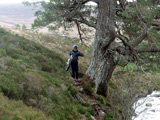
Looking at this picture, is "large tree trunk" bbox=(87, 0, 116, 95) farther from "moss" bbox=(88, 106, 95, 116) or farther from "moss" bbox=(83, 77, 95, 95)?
"moss" bbox=(88, 106, 95, 116)

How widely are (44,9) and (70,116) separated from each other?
7.02m

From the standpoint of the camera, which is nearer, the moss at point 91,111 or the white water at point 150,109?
the moss at point 91,111

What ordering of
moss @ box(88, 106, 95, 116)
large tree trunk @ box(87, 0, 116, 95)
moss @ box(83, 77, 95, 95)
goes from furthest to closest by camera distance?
large tree trunk @ box(87, 0, 116, 95), moss @ box(83, 77, 95, 95), moss @ box(88, 106, 95, 116)

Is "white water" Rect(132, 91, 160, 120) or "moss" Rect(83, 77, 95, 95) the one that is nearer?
"moss" Rect(83, 77, 95, 95)

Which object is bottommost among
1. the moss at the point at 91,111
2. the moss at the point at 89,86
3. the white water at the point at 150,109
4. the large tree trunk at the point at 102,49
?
the white water at the point at 150,109

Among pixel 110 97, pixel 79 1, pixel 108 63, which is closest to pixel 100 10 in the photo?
pixel 79 1

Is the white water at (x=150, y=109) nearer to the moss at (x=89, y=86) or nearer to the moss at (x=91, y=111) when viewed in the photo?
the moss at (x=89, y=86)

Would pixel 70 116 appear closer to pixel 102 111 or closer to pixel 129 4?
pixel 102 111

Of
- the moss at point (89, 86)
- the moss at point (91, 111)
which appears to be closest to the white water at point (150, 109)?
the moss at point (89, 86)

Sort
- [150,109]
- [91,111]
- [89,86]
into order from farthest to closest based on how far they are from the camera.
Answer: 1. [150,109]
2. [89,86]
3. [91,111]

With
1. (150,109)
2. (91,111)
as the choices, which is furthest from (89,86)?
(150,109)

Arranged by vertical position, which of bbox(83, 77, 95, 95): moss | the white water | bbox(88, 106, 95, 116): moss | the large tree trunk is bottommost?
the white water

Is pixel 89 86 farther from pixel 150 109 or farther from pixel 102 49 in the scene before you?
pixel 150 109

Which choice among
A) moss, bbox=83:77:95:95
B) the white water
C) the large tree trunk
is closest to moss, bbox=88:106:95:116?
moss, bbox=83:77:95:95
